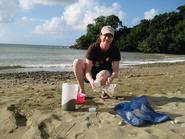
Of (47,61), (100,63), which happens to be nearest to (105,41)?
(100,63)

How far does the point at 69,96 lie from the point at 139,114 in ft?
3.63

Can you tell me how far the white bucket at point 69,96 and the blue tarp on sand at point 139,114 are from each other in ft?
2.11

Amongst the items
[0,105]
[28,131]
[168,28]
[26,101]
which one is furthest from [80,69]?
[168,28]

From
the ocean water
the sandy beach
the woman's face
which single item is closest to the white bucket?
the sandy beach

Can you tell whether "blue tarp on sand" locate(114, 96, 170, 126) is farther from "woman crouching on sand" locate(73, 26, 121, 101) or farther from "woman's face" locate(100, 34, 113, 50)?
"woman's face" locate(100, 34, 113, 50)

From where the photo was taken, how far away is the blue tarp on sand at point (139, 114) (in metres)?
4.73

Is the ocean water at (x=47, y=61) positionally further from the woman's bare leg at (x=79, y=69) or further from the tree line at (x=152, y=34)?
the tree line at (x=152, y=34)

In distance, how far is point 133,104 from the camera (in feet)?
16.9

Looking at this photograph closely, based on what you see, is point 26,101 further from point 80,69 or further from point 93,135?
point 93,135

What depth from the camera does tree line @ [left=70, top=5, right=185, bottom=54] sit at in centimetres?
6612

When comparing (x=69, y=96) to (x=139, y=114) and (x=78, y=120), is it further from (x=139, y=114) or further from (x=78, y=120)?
(x=139, y=114)

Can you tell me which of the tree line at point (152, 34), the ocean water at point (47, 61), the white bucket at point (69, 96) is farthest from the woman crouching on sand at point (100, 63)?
the tree line at point (152, 34)

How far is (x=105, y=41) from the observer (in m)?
5.96

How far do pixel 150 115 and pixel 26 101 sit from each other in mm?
2147
